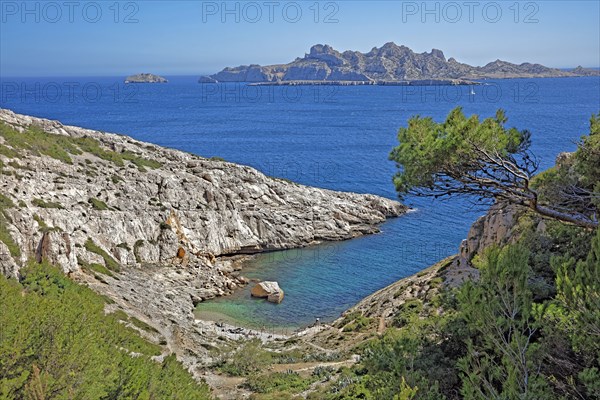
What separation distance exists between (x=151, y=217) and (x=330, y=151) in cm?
5648

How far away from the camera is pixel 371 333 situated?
2886 cm

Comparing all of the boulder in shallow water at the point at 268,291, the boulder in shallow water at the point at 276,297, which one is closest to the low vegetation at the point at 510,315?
the boulder in shallow water at the point at 276,297

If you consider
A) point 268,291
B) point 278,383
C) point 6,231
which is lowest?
point 268,291

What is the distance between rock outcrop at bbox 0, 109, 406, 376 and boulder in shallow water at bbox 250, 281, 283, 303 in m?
2.67

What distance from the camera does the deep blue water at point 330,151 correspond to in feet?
143

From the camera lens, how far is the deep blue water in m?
43.6

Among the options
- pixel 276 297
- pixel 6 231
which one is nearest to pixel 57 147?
pixel 6 231

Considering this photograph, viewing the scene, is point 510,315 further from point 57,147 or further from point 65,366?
point 57,147

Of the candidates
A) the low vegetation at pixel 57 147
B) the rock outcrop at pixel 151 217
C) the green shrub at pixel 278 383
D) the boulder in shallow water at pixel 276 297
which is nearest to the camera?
the green shrub at pixel 278 383

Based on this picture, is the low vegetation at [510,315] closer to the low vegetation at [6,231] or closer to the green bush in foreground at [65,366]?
the green bush in foreground at [65,366]

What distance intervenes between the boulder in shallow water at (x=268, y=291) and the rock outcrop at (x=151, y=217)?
2672 millimetres

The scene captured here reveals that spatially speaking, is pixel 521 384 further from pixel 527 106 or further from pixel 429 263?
pixel 527 106

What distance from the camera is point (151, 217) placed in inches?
1859

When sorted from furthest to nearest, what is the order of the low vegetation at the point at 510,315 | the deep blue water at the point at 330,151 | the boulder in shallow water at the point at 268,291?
the deep blue water at the point at 330,151, the boulder in shallow water at the point at 268,291, the low vegetation at the point at 510,315
